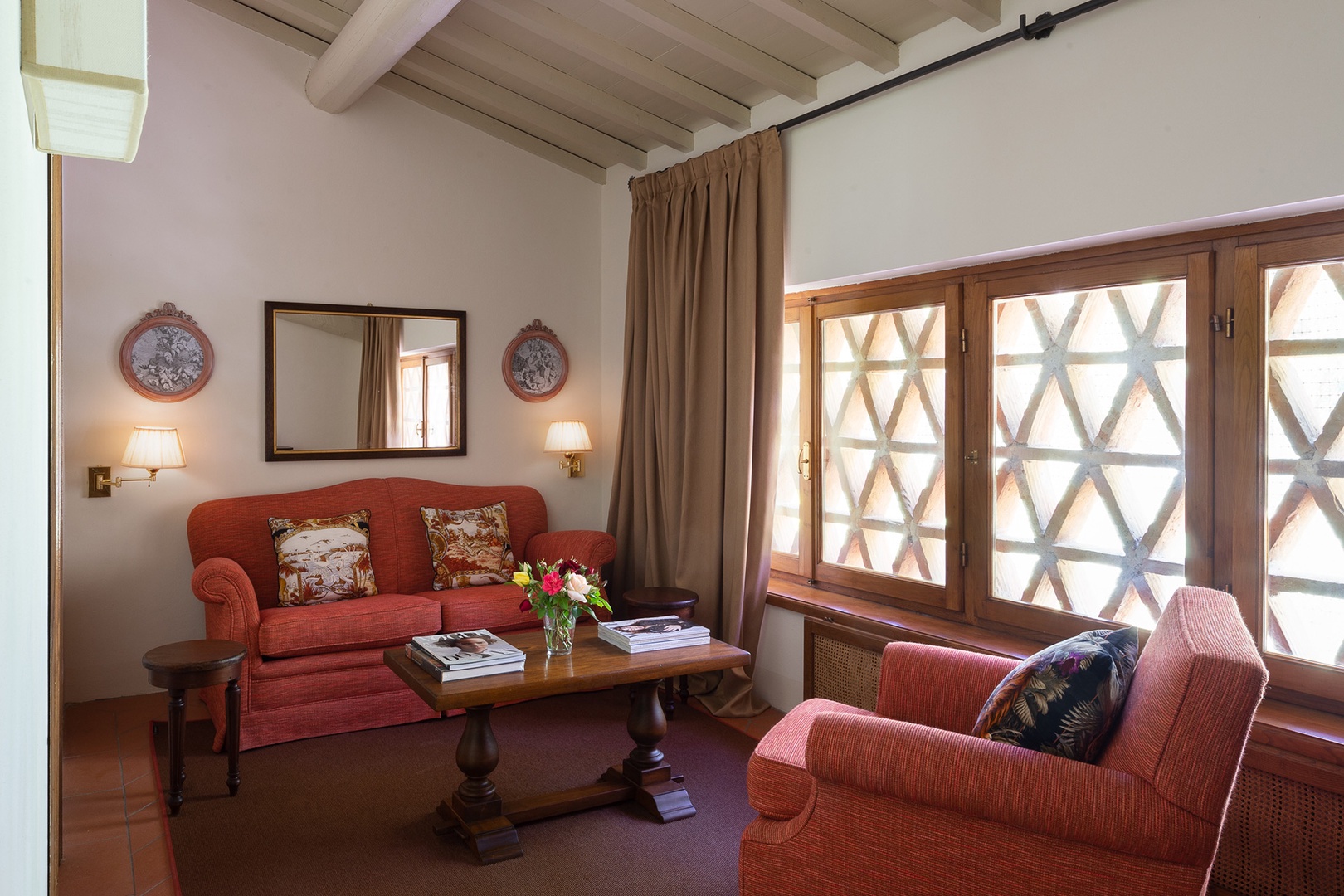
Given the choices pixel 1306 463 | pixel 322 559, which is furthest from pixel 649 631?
pixel 1306 463

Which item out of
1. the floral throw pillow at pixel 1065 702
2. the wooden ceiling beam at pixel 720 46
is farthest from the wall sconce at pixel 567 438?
the floral throw pillow at pixel 1065 702

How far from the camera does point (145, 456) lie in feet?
13.4

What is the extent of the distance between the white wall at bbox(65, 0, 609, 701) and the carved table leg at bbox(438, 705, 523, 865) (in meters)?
2.30

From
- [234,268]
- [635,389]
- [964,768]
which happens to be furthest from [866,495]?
[234,268]

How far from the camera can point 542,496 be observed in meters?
5.36

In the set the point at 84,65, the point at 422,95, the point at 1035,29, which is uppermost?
the point at 422,95

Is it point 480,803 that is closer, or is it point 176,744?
point 480,803

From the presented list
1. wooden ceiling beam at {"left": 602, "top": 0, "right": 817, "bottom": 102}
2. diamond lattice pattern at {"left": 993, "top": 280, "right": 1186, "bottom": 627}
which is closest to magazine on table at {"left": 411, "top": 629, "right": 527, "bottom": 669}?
diamond lattice pattern at {"left": 993, "top": 280, "right": 1186, "bottom": 627}

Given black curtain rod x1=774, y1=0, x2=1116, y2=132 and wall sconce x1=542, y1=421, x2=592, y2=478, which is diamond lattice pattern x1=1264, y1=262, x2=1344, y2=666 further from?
wall sconce x1=542, y1=421, x2=592, y2=478

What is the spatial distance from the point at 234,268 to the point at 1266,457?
442 centimetres

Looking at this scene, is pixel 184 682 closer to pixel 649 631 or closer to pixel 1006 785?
pixel 649 631

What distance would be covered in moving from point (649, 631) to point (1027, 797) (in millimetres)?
1613

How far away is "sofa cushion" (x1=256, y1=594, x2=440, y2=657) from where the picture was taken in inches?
149

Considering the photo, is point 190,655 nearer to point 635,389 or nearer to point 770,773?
point 770,773
